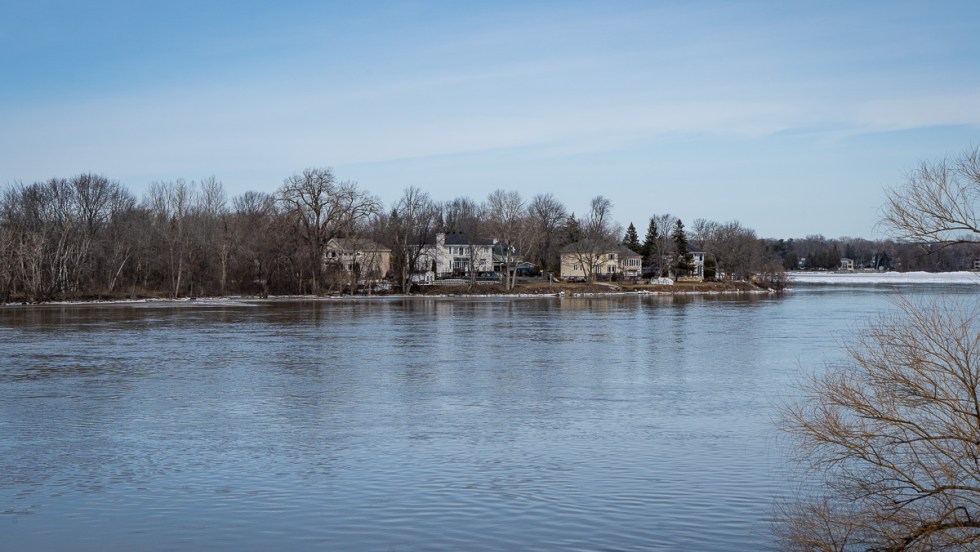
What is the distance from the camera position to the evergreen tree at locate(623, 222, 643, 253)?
133250 mm

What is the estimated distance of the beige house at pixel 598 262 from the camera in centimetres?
11269

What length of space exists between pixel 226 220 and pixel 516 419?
80.9 metres

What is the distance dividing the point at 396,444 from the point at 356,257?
256 ft

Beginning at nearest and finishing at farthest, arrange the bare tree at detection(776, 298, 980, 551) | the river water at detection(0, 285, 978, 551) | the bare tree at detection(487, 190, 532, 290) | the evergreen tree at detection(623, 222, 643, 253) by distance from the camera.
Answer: the bare tree at detection(776, 298, 980, 551)
the river water at detection(0, 285, 978, 551)
the bare tree at detection(487, 190, 532, 290)
the evergreen tree at detection(623, 222, 643, 253)

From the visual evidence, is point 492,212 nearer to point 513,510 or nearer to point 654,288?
point 654,288

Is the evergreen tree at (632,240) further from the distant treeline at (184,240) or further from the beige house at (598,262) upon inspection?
the distant treeline at (184,240)

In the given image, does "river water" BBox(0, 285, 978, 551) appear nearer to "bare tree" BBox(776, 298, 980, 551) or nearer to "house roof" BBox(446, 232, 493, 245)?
"bare tree" BBox(776, 298, 980, 551)

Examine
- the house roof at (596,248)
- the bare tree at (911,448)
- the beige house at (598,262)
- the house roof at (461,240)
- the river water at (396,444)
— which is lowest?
the river water at (396,444)

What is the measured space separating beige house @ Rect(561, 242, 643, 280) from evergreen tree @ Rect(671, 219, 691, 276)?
542 centimetres

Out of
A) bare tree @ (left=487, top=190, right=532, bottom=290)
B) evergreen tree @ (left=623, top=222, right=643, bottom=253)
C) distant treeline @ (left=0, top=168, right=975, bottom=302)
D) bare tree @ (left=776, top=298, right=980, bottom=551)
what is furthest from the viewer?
evergreen tree @ (left=623, top=222, right=643, bottom=253)

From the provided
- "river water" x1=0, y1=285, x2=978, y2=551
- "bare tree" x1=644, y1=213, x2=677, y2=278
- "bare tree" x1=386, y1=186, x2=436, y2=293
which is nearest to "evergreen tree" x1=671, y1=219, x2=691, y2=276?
"bare tree" x1=644, y1=213, x2=677, y2=278

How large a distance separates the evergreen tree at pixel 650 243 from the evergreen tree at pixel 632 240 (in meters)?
0.74

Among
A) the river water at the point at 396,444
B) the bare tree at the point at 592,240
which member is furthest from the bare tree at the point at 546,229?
the river water at the point at 396,444

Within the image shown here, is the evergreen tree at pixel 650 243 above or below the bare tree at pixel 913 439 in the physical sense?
above
